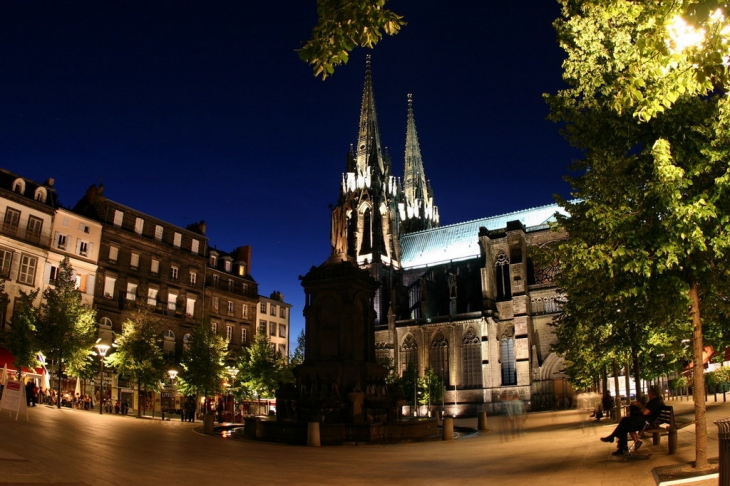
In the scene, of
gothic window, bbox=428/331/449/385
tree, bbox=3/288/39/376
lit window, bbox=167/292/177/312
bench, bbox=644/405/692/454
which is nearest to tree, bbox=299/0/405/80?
bench, bbox=644/405/692/454

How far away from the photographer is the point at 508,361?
188 feet

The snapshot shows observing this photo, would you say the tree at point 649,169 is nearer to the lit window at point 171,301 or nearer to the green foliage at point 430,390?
the lit window at point 171,301

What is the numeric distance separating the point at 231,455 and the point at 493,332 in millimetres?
47327

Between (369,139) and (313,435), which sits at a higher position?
(369,139)

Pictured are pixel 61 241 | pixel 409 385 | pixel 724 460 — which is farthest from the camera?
pixel 409 385

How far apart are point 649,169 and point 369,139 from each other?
228 feet

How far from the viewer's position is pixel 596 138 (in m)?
12.6

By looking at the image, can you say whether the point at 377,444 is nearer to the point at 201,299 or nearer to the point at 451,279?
the point at 201,299

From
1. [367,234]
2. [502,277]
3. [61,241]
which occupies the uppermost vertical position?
[367,234]

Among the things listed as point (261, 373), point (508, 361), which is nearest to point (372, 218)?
point (508, 361)

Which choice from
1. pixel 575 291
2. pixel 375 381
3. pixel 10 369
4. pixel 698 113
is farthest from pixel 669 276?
pixel 10 369

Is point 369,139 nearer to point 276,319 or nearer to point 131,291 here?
point 276,319

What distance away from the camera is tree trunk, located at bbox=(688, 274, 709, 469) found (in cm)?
891

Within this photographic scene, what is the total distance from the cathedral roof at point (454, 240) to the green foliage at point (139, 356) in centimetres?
4070
